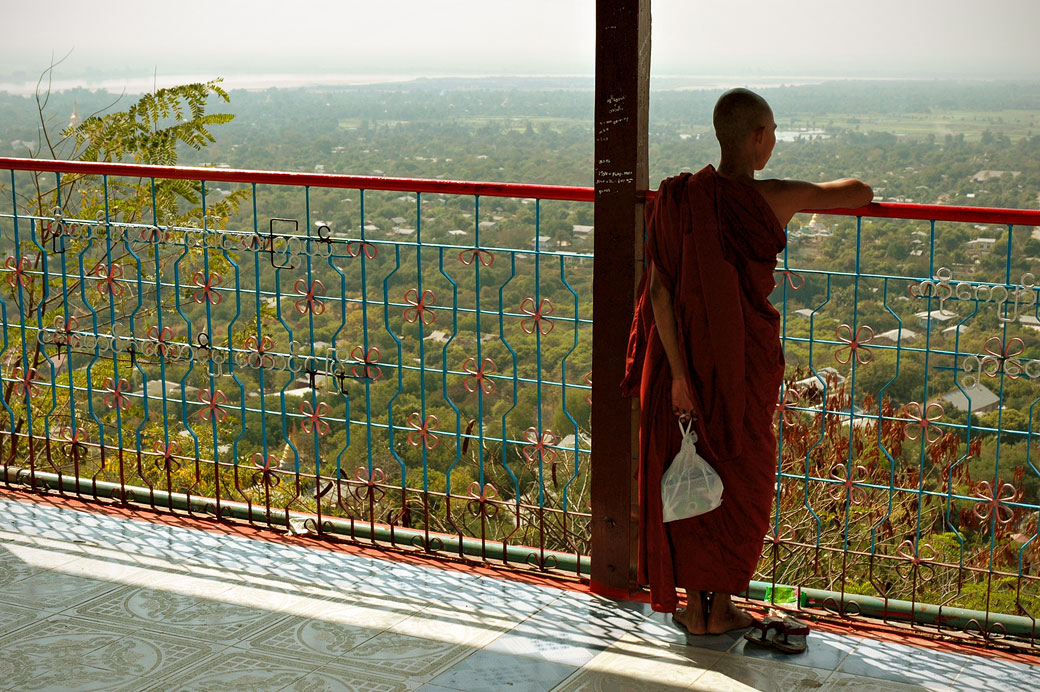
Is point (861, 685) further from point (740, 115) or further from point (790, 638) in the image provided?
point (740, 115)

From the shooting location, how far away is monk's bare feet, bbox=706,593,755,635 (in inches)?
118

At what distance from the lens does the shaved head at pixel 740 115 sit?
2715 mm

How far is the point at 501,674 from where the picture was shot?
2.76 m

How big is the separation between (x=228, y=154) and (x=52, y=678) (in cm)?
2315

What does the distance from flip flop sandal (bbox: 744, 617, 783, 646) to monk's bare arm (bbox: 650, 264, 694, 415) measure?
2.04ft

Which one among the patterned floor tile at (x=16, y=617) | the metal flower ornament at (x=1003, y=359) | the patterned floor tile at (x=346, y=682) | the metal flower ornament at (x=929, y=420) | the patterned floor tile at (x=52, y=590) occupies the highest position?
the metal flower ornament at (x=1003, y=359)

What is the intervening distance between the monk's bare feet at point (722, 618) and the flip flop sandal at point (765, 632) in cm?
8

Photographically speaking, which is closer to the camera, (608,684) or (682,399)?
(608,684)

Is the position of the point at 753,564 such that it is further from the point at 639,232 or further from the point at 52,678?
the point at 52,678

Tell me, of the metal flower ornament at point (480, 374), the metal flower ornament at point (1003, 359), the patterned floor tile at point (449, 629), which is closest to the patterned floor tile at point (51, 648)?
the patterned floor tile at point (449, 629)

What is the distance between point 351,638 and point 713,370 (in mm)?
1227

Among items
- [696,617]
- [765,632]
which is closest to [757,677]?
[765,632]

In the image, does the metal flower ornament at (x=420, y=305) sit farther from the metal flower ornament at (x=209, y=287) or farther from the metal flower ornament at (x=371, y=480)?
the metal flower ornament at (x=209, y=287)

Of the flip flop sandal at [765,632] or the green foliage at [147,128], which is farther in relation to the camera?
the green foliage at [147,128]
